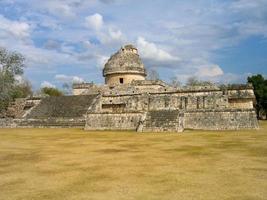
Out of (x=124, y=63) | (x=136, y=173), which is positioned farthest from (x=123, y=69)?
(x=136, y=173)

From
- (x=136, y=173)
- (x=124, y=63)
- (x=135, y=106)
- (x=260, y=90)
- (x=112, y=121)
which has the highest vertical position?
(x=124, y=63)

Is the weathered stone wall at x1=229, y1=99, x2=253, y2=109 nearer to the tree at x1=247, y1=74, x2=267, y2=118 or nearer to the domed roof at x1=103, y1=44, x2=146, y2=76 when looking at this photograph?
the domed roof at x1=103, y1=44, x2=146, y2=76

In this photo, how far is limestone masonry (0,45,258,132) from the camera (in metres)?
22.5

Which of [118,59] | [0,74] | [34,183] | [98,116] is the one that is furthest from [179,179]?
[0,74]

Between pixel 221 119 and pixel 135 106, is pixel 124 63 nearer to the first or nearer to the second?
pixel 135 106

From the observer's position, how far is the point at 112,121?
24.6 meters

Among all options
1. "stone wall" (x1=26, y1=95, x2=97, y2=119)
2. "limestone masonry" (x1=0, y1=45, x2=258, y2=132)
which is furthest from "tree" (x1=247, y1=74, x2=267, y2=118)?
"stone wall" (x1=26, y1=95, x2=97, y2=119)

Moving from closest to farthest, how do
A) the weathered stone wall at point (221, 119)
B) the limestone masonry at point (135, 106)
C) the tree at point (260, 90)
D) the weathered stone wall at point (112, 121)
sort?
the weathered stone wall at point (221, 119) → the limestone masonry at point (135, 106) → the weathered stone wall at point (112, 121) → the tree at point (260, 90)

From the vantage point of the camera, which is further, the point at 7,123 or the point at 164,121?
the point at 7,123

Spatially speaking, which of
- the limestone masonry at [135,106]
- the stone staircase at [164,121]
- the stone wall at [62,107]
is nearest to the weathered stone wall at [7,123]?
the limestone masonry at [135,106]

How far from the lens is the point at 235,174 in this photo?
8.03 m

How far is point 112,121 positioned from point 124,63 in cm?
1174

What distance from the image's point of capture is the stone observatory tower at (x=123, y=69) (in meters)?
35.1

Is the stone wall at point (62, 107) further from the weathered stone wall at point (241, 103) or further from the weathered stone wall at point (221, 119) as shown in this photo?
the weathered stone wall at point (241, 103)
